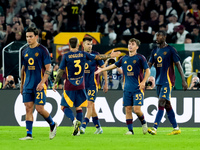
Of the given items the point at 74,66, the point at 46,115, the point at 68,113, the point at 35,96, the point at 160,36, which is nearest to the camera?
the point at 35,96

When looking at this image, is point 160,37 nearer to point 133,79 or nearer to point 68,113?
point 133,79

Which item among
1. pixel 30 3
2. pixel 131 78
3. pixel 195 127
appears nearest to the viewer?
pixel 131 78

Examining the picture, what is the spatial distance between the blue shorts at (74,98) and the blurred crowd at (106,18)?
798 cm

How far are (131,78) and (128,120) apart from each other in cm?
93

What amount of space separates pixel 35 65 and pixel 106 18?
12.0 m

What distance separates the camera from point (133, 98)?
11461mm

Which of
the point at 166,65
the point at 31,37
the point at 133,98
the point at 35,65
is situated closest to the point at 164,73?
the point at 166,65

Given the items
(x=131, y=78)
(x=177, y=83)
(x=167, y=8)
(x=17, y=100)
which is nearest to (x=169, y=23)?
(x=167, y=8)

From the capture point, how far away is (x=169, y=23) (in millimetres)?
20625

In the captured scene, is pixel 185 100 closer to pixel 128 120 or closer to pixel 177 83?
pixel 177 83

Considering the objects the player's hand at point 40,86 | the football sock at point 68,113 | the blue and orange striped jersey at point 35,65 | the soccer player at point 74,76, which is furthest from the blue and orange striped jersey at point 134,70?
the player's hand at point 40,86

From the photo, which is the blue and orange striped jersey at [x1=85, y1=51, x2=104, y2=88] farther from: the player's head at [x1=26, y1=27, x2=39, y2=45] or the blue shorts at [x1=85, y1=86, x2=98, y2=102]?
the player's head at [x1=26, y1=27, x2=39, y2=45]

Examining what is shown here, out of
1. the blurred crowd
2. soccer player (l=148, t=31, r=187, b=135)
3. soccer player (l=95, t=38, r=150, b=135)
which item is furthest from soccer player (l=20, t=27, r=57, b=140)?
the blurred crowd

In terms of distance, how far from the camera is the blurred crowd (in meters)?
19.6
